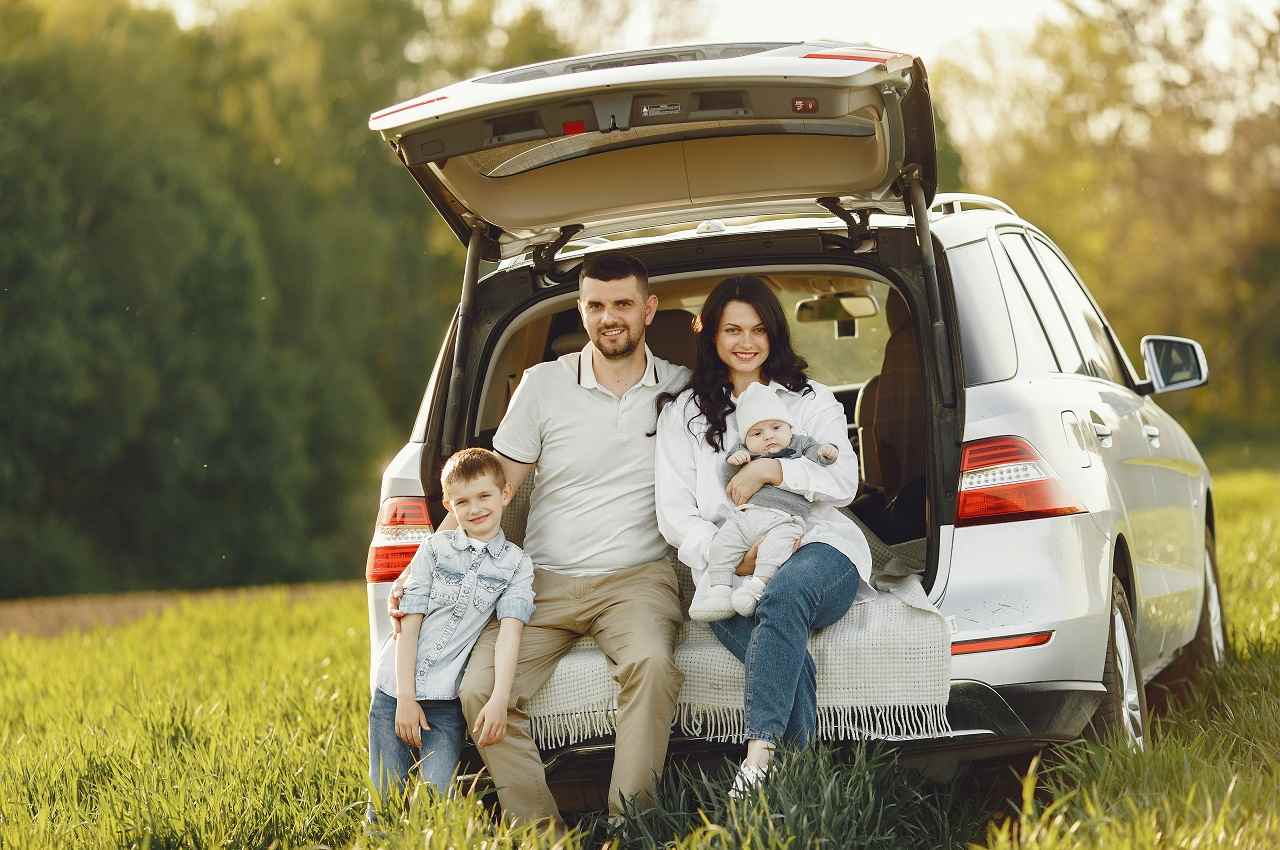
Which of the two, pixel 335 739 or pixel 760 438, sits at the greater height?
pixel 760 438

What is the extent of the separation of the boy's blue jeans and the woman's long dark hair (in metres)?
1.06

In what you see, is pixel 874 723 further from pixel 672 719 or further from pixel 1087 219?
pixel 1087 219

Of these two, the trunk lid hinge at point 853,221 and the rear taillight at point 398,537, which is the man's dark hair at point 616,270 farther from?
the rear taillight at point 398,537

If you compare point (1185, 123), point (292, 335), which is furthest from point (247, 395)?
point (1185, 123)

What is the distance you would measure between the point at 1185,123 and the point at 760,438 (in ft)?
130

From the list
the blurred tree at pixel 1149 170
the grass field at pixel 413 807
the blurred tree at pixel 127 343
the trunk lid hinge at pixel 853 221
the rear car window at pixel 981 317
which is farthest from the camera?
the blurred tree at pixel 1149 170

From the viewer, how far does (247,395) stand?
3300cm

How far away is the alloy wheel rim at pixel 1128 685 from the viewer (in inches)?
186

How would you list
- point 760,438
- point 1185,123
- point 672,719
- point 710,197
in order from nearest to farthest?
point 672,719 < point 760,438 < point 710,197 < point 1185,123

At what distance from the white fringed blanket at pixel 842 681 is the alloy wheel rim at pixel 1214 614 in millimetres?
2652

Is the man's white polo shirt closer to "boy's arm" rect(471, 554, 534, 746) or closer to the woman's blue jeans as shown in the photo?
"boy's arm" rect(471, 554, 534, 746)

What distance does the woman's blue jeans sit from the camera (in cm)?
432

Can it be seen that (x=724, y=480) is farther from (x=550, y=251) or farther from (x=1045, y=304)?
(x=1045, y=304)

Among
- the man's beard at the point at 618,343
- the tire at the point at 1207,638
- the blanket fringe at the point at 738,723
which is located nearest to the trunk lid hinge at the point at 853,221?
the man's beard at the point at 618,343
